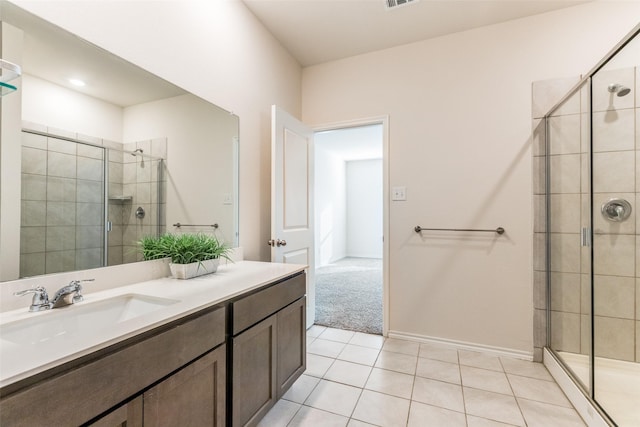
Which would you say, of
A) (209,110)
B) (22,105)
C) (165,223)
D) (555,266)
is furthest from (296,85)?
(555,266)

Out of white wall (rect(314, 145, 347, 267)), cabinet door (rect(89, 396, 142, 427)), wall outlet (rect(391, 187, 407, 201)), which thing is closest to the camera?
cabinet door (rect(89, 396, 142, 427))

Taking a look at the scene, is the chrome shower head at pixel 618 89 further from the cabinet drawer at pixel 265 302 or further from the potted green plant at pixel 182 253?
the potted green plant at pixel 182 253

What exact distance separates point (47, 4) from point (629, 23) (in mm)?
3316

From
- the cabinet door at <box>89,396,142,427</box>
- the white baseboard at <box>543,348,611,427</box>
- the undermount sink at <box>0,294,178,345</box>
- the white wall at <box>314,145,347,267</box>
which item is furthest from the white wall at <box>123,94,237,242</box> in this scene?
the white wall at <box>314,145,347,267</box>

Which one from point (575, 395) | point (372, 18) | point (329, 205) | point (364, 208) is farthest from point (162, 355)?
point (364, 208)

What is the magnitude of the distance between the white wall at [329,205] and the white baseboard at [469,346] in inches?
134

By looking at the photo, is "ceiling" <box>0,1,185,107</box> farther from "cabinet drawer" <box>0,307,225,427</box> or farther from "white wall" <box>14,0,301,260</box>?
"cabinet drawer" <box>0,307,225,427</box>

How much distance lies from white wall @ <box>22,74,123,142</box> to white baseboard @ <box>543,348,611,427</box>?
2671mm

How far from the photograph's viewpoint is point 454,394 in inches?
69.8

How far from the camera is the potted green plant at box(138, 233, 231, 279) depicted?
1472 millimetres

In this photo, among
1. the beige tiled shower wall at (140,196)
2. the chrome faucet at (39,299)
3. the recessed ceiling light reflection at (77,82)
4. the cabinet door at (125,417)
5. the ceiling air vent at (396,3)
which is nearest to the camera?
the cabinet door at (125,417)

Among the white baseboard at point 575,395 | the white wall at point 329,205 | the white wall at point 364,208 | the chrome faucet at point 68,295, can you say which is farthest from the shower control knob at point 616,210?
the white wall at point 364,208

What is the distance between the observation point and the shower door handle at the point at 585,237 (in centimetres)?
174

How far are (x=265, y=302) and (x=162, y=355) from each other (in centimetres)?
56
